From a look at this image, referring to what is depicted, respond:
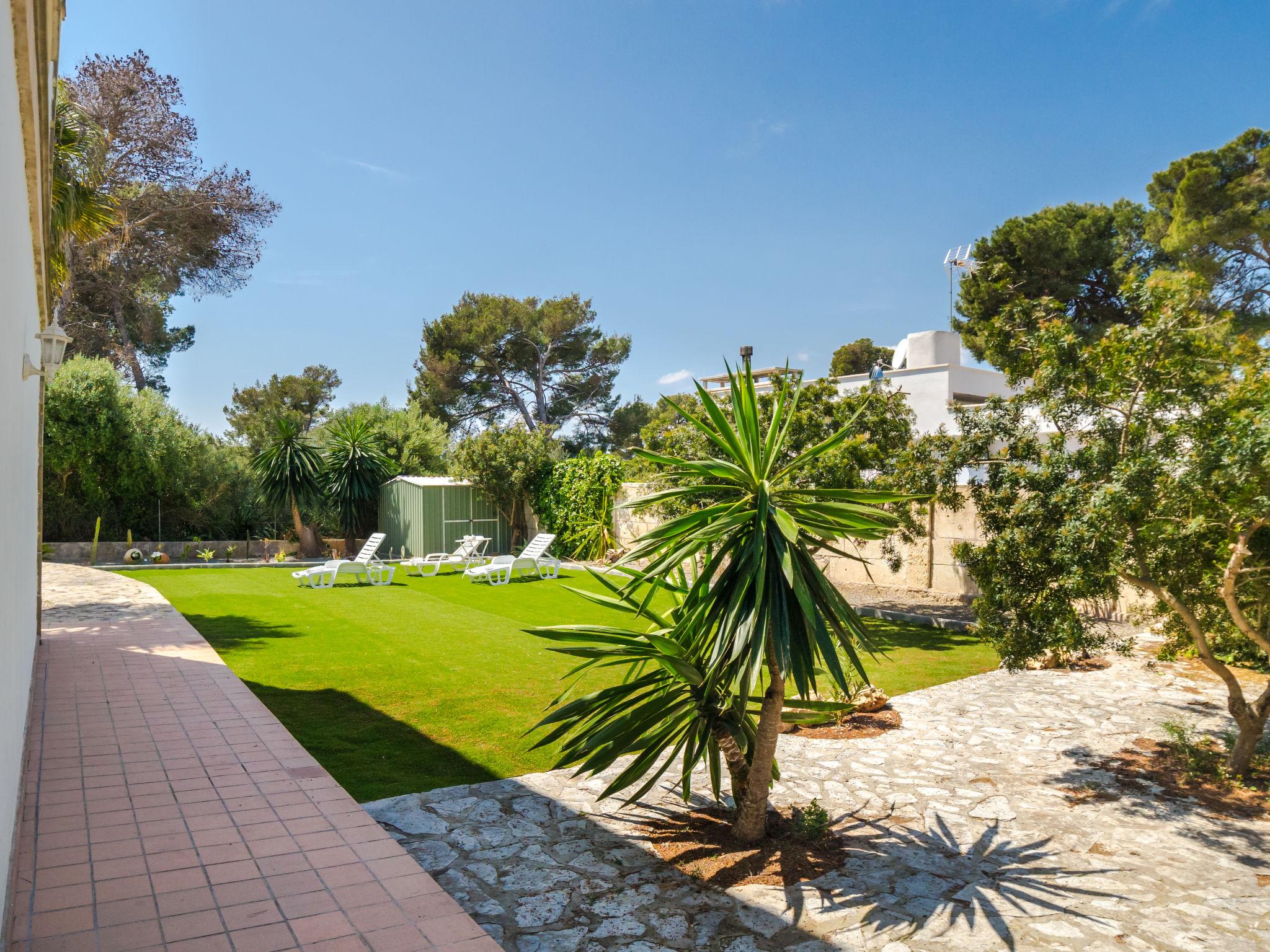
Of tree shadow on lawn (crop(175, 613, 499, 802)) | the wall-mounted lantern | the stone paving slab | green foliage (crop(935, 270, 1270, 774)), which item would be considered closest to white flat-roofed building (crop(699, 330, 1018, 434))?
green foliage (crop(935, 270, 1270, 774))

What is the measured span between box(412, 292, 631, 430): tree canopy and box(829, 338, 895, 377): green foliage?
12.3 meters

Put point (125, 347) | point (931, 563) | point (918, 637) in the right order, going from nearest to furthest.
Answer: point (918, 637) → point (931, 563) → point (125, 347)

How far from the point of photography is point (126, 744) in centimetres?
548

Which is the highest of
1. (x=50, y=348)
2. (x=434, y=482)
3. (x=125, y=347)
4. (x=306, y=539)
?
(x=125, y=347)

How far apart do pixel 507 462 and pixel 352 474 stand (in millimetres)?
5163

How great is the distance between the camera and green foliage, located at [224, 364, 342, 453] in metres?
36.7

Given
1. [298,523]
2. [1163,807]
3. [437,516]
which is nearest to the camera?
[1163,807]

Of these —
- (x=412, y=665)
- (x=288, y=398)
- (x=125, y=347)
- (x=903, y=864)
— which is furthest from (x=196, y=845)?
(x=288, y=398)

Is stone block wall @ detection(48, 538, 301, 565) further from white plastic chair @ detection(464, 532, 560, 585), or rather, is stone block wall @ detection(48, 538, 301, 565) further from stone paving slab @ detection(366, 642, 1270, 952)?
stone paving slab @ detection(366, 642, 1270, 952)

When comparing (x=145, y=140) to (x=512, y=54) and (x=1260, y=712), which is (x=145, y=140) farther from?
(x=1260, y=712)

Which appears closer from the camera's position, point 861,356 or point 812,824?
point 812,824

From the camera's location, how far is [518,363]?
33812mm

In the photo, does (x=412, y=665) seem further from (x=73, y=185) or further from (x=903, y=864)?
(x=73, y=185)

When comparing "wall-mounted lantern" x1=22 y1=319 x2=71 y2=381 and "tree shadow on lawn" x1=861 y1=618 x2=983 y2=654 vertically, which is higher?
"wall-mounted lantern" x1=22 y1=319 x2=71 y2=381
